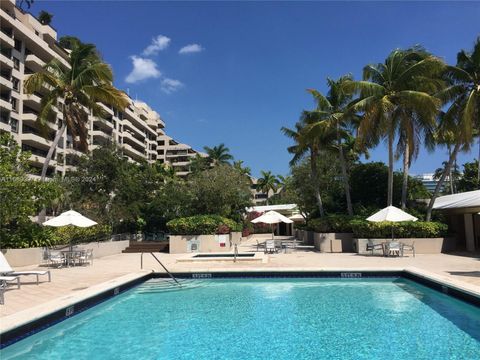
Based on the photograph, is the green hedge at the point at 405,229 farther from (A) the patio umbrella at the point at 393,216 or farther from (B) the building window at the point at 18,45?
(B) the building window at the point at 18,45

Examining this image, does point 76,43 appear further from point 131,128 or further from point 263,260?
point 131,128

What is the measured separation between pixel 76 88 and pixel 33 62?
31.8 meters

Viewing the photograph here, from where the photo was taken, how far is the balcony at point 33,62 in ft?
156

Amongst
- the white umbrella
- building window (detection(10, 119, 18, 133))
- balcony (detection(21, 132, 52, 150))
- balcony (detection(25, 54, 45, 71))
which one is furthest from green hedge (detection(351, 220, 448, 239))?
balcony (detection(25, 54, 45, 71))

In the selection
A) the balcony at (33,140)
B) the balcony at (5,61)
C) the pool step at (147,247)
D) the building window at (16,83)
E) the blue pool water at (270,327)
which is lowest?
the blue pool water at (270,327)

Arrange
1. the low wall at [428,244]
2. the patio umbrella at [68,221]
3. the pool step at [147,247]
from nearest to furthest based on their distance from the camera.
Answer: the patio umbrella at [68,221], the low wall at [428,244], the pool step at [147,247]

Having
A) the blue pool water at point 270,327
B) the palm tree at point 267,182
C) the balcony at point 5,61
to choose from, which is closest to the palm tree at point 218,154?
the palm tree at point 267,182

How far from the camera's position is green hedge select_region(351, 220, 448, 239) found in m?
19.8

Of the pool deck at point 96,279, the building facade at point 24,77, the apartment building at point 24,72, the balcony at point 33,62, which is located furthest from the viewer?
the balcony at point 33,62

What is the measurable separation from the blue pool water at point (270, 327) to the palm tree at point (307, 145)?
14.3 metres

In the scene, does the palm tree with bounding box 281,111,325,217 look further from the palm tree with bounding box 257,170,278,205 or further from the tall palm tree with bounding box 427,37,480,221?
the palm tree with bounding box 257,170,278,205

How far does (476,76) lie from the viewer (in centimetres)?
2052

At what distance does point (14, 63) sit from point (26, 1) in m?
10.1

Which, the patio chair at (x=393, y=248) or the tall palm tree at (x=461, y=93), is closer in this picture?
the patio chair at (x=393, y=248)
